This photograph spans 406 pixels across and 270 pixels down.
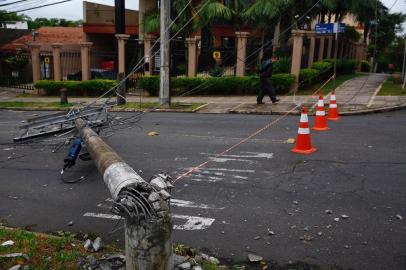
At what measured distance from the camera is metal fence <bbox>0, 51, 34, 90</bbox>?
2947 centimetres

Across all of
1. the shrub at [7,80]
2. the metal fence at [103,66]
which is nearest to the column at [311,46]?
the metal fence at [103,66]

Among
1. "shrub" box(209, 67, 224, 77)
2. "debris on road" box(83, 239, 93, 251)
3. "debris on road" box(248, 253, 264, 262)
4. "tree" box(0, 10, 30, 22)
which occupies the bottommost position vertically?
"debris on road" box(83, 239, 93, 251)

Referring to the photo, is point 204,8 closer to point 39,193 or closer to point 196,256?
point 39,193

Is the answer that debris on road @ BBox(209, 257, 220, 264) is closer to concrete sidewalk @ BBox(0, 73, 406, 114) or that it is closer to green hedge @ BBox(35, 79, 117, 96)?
concrete sidewalk @ BBox(0, 73, 406, 114)

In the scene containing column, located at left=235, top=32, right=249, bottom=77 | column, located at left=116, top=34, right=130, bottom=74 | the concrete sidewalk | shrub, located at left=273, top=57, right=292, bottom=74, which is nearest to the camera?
the concrete sidewalk

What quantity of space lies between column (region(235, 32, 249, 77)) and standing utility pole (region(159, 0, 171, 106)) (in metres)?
4.48

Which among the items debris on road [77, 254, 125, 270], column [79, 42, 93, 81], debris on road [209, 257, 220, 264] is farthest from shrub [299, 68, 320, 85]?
debris on road [77, 254, 125, 270]

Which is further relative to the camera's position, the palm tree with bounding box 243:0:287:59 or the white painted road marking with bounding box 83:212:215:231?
the palm tree with bounding box 243:0:287:59

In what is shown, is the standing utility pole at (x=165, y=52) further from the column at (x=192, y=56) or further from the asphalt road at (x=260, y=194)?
the asphalt road at (x=260, y=194)

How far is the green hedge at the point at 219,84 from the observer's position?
1884 centimetres

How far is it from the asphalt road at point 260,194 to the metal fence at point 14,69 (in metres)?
21.3

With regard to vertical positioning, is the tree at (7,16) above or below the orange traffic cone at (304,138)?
above

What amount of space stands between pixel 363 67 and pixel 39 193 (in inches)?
1463

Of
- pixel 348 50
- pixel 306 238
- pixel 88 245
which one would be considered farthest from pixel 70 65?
pixel 306 238
